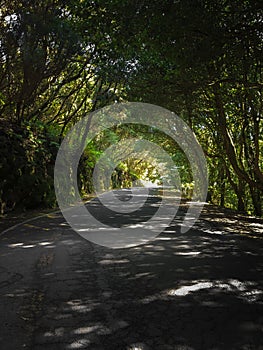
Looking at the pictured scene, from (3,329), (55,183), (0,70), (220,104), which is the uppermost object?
(0,70)

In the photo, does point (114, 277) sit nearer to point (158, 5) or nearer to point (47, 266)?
point (47, 266)

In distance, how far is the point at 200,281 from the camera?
573 cm

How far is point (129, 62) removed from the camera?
45.6 ft

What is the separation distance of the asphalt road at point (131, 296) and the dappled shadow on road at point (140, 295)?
0.01 metres

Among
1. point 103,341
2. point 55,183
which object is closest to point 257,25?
point 103,341

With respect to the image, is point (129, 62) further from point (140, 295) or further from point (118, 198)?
point (118, 198)

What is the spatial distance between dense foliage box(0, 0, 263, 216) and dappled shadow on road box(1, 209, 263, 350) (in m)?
5.03

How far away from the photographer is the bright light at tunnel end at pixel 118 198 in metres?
10.6

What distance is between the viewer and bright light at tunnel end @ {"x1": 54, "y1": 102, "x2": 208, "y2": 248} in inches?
418

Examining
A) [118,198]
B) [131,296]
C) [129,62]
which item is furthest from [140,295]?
[118,198]

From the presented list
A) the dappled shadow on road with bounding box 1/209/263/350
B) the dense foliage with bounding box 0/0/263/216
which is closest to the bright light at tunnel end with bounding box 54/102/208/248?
the dense foliage with bounding box 0/0/263/216

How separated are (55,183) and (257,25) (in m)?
14.6

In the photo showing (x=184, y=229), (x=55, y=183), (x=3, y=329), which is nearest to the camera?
(x=3, y=329)

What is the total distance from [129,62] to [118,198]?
15.5 meters
